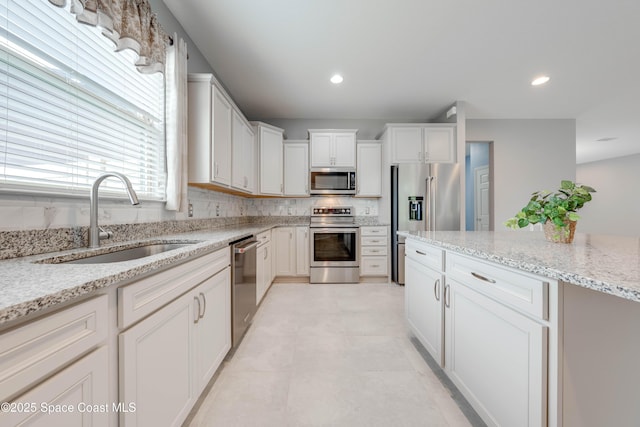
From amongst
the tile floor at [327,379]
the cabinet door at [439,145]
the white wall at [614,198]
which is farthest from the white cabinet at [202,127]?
the white wall at [614,198]

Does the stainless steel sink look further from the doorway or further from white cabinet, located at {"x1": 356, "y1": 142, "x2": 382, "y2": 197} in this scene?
the doorway

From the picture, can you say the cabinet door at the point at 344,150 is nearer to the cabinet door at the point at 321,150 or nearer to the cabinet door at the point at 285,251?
the cabinet door at the point at 321,150

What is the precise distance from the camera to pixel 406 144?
362cm

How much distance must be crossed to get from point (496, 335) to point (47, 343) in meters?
1.47

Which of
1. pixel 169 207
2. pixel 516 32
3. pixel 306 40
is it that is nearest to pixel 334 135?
pixel 306 40

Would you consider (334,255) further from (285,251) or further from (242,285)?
(242,285)

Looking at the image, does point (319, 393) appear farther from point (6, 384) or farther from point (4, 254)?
point (4, 254)

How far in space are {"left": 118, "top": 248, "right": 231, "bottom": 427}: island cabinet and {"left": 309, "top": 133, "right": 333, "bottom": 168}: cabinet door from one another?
2.56 m

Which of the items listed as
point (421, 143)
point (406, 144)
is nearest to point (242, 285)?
point (406, 144)

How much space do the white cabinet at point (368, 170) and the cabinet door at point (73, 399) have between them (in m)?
3.50

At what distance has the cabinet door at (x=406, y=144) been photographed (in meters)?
3.62

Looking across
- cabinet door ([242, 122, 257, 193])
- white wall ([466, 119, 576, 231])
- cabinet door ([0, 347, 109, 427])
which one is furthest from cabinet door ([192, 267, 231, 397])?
white wall ([466, 119, 576, 231])

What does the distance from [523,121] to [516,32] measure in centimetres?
262

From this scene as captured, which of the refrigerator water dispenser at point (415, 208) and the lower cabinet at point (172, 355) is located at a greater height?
the refrigerator water dispenser at point (415, 208)
